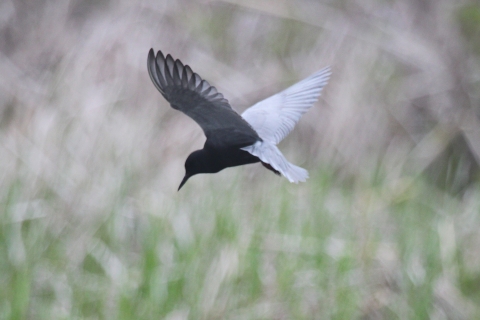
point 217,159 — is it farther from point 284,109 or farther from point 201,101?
point 284,109

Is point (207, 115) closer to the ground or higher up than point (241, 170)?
higher up

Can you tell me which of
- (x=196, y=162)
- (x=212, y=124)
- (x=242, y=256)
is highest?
(x=212, y=124)

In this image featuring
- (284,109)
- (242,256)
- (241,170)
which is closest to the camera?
(284,109)

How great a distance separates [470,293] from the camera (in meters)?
3.91

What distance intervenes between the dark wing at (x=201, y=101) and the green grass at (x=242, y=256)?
5.18 ft

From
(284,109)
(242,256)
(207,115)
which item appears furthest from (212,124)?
(242,256)

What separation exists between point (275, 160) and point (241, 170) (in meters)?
2.57

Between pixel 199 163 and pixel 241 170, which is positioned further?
pixel 241 170

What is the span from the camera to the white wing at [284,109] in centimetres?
267

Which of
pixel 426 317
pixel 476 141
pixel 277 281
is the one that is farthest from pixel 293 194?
pixel 476 141

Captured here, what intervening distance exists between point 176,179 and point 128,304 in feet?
3.85

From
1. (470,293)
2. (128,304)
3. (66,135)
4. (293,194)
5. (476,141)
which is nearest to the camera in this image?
(128,304)

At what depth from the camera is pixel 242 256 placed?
3.81 meters

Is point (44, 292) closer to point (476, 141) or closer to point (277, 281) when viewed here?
point (277, 281)
